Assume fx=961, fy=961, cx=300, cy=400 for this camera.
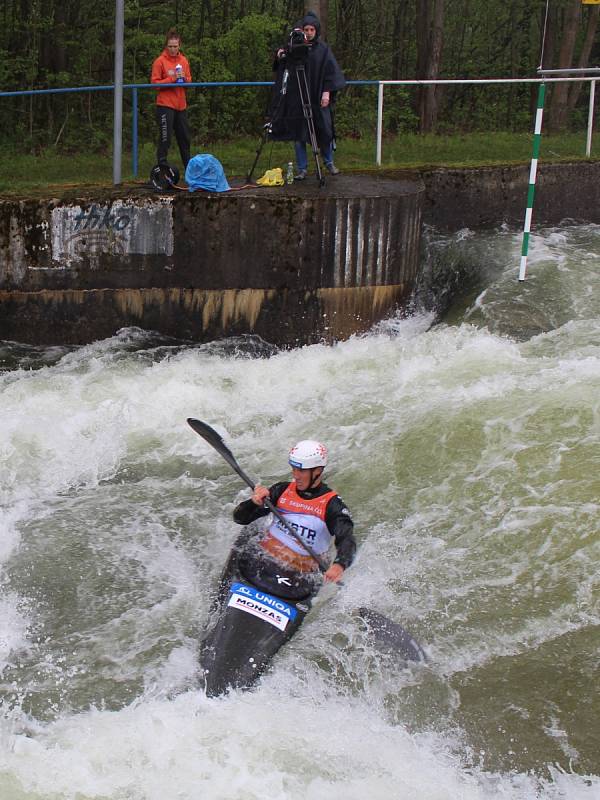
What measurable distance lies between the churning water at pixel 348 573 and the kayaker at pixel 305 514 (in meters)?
0.32

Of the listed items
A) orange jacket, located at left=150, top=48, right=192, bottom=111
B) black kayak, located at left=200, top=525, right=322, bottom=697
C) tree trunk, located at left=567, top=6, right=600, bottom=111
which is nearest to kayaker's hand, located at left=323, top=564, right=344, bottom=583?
black kayak, located at left=200, top=525, right=322, bottom=697

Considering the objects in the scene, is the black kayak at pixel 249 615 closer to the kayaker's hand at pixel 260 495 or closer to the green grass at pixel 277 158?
the kayaker's hand at pixel 260 495

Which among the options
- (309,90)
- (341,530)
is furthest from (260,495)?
(309,90)

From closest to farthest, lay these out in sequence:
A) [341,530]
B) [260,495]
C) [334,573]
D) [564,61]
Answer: [334,573] → [341,530] → [260,495] → [564,61]

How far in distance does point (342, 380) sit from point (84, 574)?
10.6 feet

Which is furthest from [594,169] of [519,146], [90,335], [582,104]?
[582,104]

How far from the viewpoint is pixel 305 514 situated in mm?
5676

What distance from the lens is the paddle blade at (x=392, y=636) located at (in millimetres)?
5082

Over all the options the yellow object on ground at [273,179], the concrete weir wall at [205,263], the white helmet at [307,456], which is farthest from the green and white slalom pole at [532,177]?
the white helmet at [307,456]

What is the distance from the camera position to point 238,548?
18.8ft

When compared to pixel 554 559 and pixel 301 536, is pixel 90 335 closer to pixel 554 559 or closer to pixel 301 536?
pixel 301 536

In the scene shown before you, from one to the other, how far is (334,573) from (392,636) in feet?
1.50

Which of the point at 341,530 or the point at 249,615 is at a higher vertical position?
the point at 341,530

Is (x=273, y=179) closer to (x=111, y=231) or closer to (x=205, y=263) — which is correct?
(x=205, y=263)
